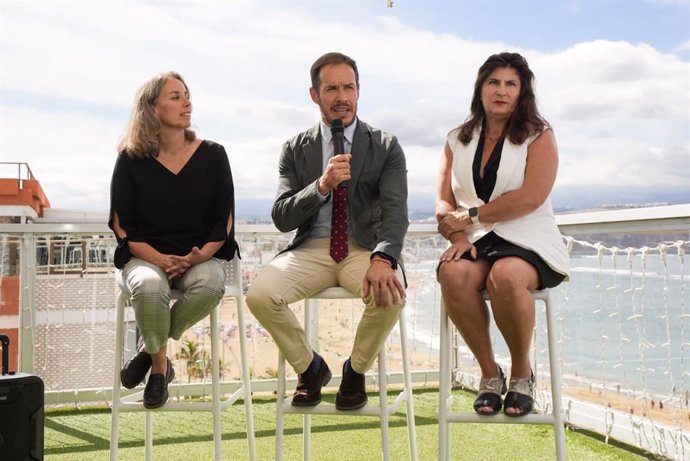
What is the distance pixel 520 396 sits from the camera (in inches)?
93.4

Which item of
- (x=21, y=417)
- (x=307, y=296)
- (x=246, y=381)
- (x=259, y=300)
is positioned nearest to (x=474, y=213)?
(x=307, y=296)

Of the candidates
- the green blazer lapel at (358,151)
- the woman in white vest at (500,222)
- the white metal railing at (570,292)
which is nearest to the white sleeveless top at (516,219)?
the woman in white vest at (500,222)

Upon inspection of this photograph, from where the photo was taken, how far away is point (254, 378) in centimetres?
455

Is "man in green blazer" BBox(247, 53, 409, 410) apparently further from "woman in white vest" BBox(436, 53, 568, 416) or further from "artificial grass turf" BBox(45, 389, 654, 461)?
"artificial grass turf" BBox(45, 389, 654, 461)

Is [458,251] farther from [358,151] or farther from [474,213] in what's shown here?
[358,151]

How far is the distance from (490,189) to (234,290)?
104 cm

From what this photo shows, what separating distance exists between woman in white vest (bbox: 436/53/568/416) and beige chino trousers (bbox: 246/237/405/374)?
25cm

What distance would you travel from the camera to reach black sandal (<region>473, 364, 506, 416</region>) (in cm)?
238

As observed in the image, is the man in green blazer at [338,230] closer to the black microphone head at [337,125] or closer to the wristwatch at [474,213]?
the black microphone head at [337,125]

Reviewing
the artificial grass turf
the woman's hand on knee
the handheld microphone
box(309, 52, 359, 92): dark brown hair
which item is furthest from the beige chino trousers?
the artificial grass turf

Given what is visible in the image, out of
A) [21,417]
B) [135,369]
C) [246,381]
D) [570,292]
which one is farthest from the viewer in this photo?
[570,292]

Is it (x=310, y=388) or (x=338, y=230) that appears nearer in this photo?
(x=310, y=388)

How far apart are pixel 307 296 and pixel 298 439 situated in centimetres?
132

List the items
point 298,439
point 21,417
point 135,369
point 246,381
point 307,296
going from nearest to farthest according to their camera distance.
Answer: point 21,417
point 307,296
point 135,369
point 246,381
point 298,439
